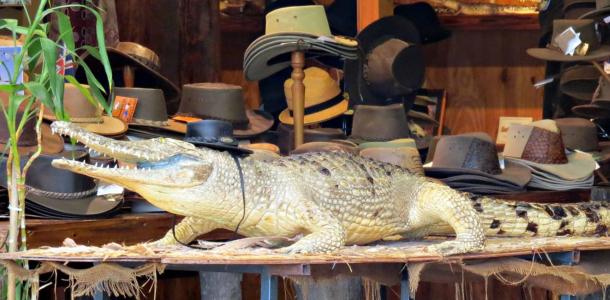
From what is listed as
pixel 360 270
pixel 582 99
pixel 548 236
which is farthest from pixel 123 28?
pixel 360 270

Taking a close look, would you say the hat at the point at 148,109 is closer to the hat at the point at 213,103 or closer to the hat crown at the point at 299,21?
the hat at the point at 213,103

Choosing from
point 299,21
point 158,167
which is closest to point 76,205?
point 158,167

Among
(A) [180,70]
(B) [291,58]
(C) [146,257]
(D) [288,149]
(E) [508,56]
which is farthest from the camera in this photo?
(E) [508,56]

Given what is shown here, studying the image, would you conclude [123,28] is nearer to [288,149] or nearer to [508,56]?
[288,149]

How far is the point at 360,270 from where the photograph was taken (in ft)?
13.7

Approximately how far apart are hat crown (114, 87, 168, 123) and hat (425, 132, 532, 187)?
4.41ft

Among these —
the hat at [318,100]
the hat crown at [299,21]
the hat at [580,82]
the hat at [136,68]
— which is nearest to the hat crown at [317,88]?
the hat at [318,100]

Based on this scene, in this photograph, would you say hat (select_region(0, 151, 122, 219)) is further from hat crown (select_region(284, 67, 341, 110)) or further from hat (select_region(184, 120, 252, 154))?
hat crown (select_region(284, 67, 341, 110))

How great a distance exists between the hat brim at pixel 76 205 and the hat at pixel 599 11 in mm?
3932

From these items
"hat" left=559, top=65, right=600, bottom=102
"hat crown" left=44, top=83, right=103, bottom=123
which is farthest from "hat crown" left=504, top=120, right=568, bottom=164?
"hat crown" left=44, top=83, right=103, bottom=123

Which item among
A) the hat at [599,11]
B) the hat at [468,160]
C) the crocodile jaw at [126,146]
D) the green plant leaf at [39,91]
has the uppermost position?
the green plant leaf at [39,91]

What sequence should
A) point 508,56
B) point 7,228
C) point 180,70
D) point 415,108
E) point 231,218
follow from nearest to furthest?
point 231,218, point 7,228, point 180,70, point 415,108, point 508,56

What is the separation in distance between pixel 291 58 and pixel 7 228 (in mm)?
2482

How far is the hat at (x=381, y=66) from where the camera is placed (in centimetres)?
821
